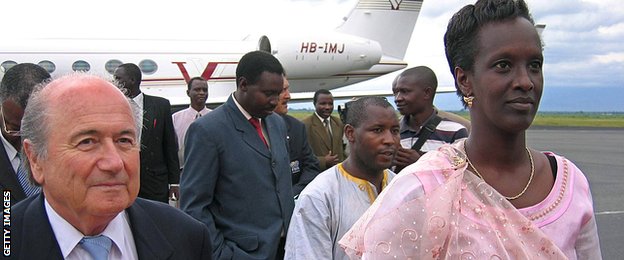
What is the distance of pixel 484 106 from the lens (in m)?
1.73

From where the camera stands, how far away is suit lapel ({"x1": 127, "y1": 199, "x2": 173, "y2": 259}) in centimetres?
172

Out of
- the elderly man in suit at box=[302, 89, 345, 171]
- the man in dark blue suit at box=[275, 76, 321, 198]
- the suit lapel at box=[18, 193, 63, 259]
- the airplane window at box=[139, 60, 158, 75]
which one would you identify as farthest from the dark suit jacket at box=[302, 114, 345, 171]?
the airplane window at box=[139, 60, 158, 75]

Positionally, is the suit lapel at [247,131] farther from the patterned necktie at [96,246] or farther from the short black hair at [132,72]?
the short black hair at [132,72]

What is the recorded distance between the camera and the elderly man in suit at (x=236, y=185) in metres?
3.68

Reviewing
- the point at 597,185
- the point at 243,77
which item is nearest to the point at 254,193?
the point at 243,77

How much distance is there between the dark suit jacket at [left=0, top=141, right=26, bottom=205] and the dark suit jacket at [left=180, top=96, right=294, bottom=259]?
1.02 metres

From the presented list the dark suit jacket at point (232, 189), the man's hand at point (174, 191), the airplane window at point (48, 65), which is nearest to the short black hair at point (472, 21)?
the dark suit jacket at point (232, 189)

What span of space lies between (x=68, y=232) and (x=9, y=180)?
1.37 m

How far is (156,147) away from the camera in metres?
5.88

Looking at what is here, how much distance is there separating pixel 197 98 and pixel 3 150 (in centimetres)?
519

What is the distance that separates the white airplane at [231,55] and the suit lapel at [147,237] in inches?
492

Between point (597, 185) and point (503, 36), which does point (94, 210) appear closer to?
point (503, 36)

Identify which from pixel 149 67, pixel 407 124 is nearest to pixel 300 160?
pixel 407 124

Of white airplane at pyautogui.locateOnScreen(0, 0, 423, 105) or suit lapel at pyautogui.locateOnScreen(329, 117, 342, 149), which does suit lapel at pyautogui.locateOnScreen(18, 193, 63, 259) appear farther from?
white airplane at pyautogui.locateOnScreen(0, 0, 423, 105)
